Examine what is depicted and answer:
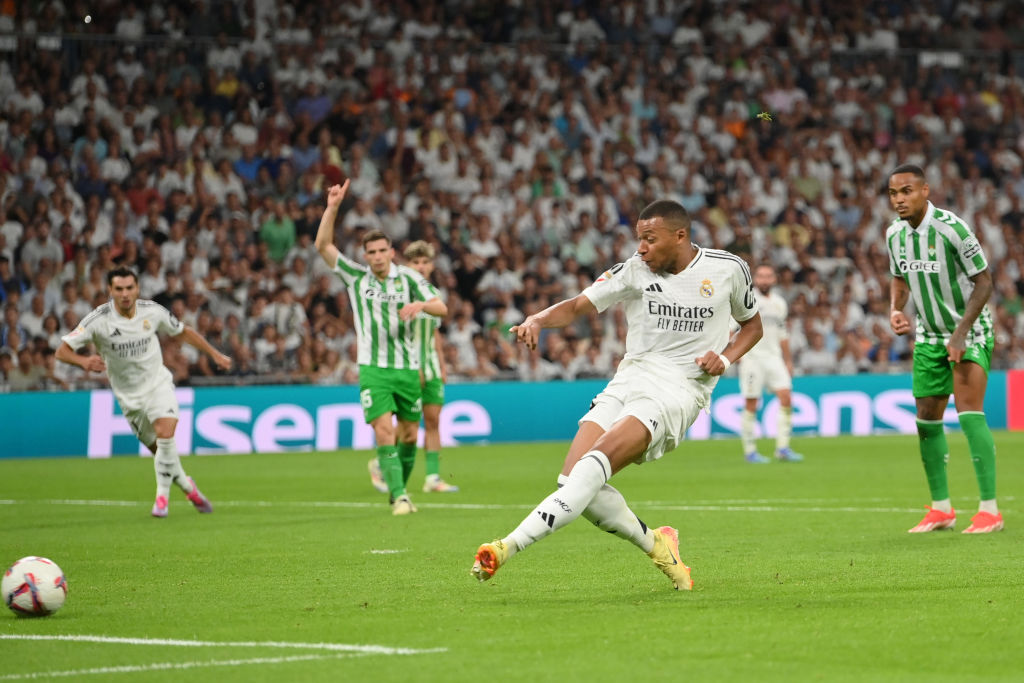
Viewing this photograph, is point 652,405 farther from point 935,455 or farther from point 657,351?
point 935,455

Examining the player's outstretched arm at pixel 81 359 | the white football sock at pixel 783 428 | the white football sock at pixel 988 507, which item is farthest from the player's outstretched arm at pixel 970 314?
the white football sock at pixel 783 428

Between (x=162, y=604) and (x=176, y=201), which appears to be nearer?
(x=162, y=604)

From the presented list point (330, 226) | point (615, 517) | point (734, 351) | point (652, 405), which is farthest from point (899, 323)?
point (330, 226)

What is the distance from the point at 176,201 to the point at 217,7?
430 cm

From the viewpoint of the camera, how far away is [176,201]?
24.1 m

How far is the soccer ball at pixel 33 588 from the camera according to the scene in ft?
23.9

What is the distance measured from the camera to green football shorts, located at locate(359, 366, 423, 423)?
13.9 meters

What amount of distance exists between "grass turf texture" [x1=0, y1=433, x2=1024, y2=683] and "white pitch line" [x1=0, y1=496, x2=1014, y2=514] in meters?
0.04

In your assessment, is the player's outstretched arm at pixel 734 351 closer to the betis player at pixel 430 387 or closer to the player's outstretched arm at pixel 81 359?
the player's outstretched arm at pixel 81 359

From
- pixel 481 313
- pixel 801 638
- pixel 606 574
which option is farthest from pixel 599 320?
pixel 801 638

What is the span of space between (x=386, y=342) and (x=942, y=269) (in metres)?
5.23

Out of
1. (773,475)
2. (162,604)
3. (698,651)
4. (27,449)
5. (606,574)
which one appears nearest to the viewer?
(698,651)

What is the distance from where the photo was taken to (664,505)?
14000 millimetres

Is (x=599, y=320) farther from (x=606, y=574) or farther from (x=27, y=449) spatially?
(x=606, y=574)
